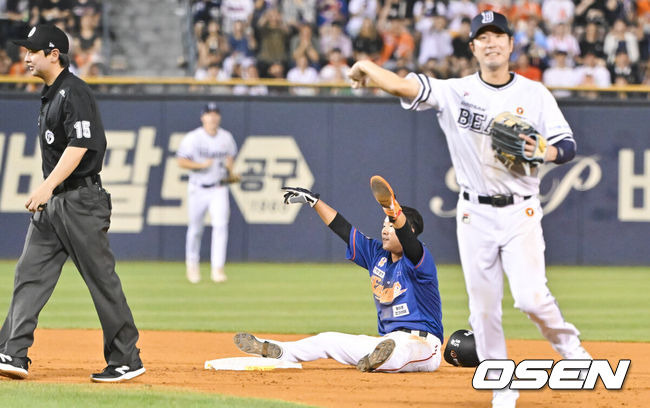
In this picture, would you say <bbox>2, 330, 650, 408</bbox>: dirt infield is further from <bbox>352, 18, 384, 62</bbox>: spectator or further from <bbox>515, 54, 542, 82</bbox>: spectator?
<bbox>352, 18, 384, 62</bbox>: spectator

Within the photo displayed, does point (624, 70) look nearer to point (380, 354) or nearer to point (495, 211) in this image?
point (380, 354)

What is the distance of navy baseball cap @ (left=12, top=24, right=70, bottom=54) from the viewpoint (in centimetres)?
674

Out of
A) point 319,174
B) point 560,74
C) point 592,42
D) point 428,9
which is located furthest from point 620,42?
point 319,174

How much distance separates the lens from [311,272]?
1622 centimetres

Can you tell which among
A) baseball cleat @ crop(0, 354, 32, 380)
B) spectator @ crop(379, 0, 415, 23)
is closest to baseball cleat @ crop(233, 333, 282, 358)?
baseball cleat @ crop(0, 354, 32, 380)

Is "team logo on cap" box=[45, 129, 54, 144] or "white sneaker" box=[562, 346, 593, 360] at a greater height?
"team logo on cap" box=[45, 129, 54, 144]

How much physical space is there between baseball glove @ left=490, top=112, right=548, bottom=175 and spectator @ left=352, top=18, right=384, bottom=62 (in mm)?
13328

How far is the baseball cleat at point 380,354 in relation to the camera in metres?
7.07

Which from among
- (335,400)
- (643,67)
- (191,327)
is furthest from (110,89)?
(335,400)

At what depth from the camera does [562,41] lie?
1928 centimetres

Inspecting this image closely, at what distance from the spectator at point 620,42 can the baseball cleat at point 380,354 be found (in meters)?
12.9

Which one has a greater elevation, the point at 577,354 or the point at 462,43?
the point at 462,43

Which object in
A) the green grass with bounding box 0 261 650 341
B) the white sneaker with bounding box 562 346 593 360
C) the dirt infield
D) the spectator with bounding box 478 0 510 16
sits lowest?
the green grass with bounding box 0 261 650 341

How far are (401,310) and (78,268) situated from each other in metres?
2.23
